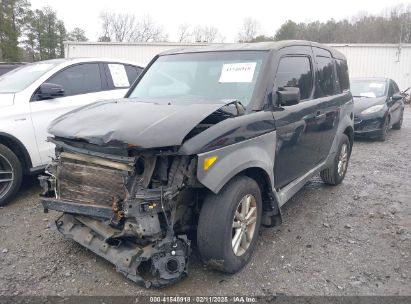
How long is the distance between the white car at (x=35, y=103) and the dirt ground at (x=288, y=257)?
1.64 feet

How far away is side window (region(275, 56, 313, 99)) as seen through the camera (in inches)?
143

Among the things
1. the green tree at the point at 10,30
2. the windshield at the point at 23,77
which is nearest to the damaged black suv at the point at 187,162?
the windshield at the point at 23,77

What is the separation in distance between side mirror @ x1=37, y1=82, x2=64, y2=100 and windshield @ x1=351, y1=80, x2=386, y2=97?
8.00m

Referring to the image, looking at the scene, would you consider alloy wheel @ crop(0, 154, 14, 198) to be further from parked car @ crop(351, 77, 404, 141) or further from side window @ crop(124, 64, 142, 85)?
parked car @ crop(351, 77, 404, 141)

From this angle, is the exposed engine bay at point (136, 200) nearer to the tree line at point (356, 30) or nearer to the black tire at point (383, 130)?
the black tire at point (383, 130)

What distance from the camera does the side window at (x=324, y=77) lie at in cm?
445

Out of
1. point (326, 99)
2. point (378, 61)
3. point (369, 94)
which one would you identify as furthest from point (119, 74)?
point (378, 61)

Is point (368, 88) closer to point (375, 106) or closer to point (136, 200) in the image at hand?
point (375, 106)

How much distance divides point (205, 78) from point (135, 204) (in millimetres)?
1704

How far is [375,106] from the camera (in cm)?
905

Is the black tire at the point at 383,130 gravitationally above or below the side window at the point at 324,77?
below

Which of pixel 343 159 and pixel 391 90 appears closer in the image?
pixel 343 159

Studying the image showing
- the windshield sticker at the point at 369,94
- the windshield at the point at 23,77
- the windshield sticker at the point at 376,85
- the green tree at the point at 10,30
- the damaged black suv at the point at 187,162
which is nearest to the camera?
the damaged black suv at the point at 187,162

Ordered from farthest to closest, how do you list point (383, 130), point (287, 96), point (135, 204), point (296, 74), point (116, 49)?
point (116, 49) < point (383, 130) < point (296, 74) < point (287, 96) < point (135, 204)
